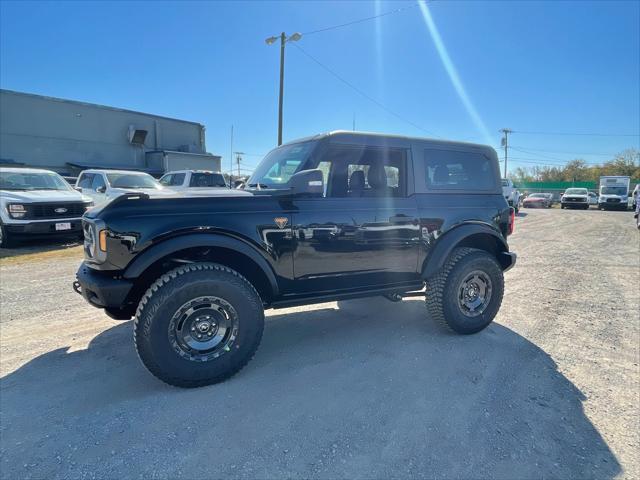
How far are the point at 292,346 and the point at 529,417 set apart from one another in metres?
2.01

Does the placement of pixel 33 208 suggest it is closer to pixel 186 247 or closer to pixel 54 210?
pixel 54 210

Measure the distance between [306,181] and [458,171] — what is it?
6.44 feet

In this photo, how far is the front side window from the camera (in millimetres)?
3746

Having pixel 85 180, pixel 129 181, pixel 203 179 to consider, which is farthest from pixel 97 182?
pixel 203 179

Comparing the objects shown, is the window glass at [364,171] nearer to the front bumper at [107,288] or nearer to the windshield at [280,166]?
the windshield at [280,166]

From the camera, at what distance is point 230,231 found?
279 cm

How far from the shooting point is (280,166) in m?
3.72

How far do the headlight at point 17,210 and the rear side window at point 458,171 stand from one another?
875 cm

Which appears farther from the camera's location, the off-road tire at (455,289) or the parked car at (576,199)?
the parked car at (576,199)

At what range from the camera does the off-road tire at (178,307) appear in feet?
8.39

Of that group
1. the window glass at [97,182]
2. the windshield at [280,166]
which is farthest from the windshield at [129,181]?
the windshield at [280,166]

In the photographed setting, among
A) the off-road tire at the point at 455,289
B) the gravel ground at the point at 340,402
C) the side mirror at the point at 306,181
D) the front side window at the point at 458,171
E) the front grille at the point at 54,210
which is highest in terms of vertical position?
the front side window at the point at 458,171

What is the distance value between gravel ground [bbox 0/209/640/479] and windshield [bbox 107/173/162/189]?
730 cm

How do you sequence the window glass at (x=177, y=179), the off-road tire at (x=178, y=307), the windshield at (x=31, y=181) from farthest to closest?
the window glass at (x=177, y=179) < the windshield at (x=31, y=181) < the off-road tire at (x=178, y=307)
